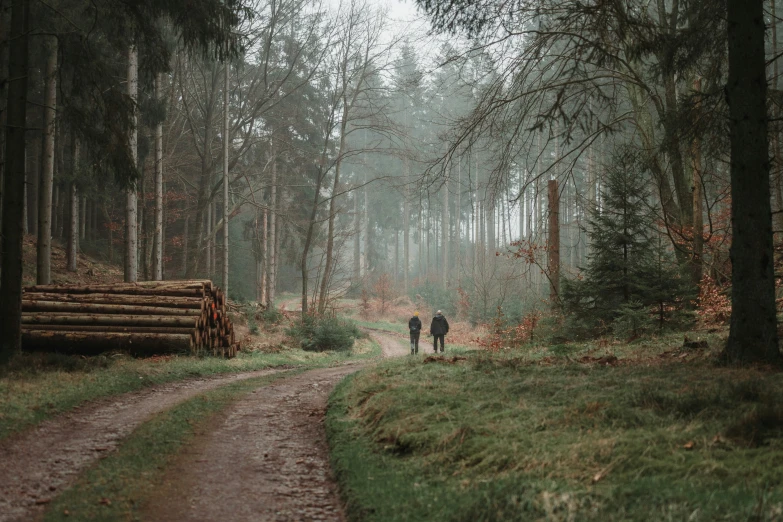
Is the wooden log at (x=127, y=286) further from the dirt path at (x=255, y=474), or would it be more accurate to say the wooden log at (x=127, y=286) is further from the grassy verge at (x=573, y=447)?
the grassy verge at (x=573, y=447)

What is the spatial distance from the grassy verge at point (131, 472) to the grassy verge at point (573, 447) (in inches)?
70.1

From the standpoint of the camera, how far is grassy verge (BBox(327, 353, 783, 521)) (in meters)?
3.83

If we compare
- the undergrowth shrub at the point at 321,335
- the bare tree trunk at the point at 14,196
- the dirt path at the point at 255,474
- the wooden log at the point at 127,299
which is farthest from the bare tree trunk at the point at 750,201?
the undergrowth shrub at the point at 321,335

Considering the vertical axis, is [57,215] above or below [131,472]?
above

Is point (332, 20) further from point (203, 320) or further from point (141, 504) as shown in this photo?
point (141, 504)

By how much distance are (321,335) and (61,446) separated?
1620 centimetres

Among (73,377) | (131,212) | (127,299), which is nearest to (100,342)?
(127,299)

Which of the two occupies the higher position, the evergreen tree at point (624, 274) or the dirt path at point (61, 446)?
the evergreen tree at point (624, 274)

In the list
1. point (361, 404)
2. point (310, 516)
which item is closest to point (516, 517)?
point (310, 516)

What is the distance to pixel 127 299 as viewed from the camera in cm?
1536

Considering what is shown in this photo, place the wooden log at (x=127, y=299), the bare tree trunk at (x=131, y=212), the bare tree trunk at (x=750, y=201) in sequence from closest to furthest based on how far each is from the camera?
the bare tree trunk at (x=750, y=201) → the wooden log at (x=127, y=299) → the bare tree trunk at (x=131, y=212)

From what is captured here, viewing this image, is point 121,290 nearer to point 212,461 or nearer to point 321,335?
point 321,335

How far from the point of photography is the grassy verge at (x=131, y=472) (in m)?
4.79

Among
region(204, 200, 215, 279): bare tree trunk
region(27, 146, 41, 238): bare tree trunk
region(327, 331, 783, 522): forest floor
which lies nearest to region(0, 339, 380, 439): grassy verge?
region(327, 331, 783, 522): forest floor
